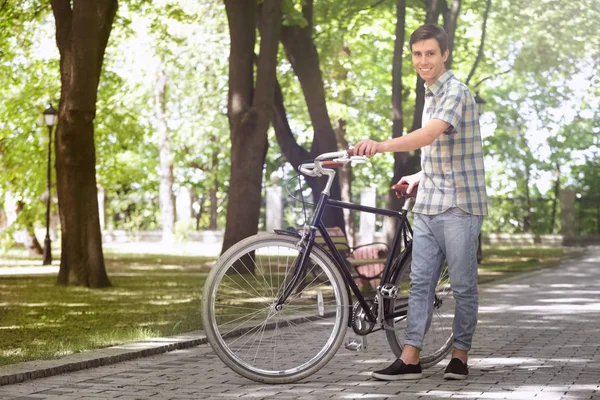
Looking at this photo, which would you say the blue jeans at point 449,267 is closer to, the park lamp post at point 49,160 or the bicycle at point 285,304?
the bicycle at point 285,304

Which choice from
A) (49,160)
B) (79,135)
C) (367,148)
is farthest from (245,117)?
(367,148)

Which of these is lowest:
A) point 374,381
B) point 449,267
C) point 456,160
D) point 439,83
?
point 374,381

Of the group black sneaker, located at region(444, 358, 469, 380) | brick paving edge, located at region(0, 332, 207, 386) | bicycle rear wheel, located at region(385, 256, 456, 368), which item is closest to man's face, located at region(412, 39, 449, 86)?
bicycle rear wheel, located at region(385, 256, 456, 368)

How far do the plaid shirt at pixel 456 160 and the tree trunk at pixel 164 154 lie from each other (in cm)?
4041

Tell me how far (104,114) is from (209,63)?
9.16m

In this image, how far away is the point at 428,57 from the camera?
24.4 feet

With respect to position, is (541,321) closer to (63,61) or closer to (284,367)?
(284,367)

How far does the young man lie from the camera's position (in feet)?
24.4

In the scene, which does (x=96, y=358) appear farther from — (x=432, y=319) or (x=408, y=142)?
(x=408, y=142)

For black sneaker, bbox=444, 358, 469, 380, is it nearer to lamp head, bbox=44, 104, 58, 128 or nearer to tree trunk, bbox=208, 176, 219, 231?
lamp head, bbox=44, 104, 58, 128

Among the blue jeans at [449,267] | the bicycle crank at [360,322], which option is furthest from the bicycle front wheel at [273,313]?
the blue jeans at [449,267]

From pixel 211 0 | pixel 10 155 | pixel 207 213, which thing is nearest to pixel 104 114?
pixel 10 155

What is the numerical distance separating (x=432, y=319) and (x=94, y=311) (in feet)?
21.9

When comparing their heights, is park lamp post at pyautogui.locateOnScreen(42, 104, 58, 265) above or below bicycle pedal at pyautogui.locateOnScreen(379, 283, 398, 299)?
above
